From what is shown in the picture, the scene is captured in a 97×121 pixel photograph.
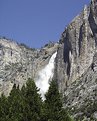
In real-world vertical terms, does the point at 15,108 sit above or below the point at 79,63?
below

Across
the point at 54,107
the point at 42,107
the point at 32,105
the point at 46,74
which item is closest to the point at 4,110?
the point at 32,105

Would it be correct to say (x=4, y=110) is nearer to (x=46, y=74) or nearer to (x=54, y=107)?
(x=54, y=107)

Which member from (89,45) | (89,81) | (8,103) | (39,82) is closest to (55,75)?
(39,82)

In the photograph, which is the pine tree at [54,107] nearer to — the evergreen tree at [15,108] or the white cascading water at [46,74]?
the evergreen tree at [15,108]

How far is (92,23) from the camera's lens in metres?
148

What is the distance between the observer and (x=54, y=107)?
154 feet

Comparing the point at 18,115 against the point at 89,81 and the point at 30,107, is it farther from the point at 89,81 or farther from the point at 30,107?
the point at 89,81

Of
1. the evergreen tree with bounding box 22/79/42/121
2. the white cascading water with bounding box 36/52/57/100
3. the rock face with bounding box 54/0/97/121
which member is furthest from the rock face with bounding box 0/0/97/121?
A: the evergreen tree with bounding box 22/79/42/121

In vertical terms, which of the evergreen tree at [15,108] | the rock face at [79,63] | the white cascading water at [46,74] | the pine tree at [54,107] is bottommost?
the pine tree at [54,107]

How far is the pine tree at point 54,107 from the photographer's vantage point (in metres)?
46.4

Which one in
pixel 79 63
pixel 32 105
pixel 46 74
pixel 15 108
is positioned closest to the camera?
pixel 32 105

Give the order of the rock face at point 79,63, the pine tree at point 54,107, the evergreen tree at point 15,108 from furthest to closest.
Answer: the rock face at point 79,63, the evergreen tree at point 15,108, the pine tree at point 54,107

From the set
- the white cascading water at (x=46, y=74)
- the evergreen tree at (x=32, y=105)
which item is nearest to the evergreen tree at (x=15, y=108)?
the evergreen tree at (x=32, y=105)

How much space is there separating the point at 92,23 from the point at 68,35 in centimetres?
1682
